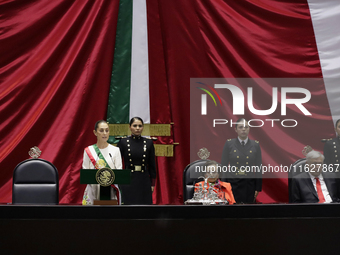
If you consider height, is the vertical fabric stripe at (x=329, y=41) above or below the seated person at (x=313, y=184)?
above

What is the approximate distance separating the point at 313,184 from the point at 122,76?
7.10ft

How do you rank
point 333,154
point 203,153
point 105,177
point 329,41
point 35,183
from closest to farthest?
point 105,177 → point 35,183 → point 333,154 → point 203,153 → point 329,41

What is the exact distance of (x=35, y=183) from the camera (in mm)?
2566

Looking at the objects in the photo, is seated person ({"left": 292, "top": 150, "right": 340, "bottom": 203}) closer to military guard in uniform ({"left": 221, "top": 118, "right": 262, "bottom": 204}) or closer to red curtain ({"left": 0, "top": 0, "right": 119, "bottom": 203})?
military guard in uniform ({"left": 221, "top": 118, "right": 262, "bottom": 204})

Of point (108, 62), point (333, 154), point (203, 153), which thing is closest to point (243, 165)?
point (203, 153)

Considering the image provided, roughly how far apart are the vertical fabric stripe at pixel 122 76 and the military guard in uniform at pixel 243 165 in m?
1.17

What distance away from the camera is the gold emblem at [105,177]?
175 cm

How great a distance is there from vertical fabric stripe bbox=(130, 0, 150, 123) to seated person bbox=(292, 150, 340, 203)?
1.77m
